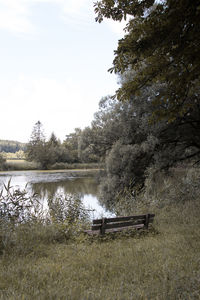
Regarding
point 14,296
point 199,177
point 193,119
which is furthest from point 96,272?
point 193,119

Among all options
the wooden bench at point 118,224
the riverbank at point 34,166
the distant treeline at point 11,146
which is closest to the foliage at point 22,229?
the wooden bench at point 118,224

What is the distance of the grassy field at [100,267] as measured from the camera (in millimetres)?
3080

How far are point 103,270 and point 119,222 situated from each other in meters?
2.92

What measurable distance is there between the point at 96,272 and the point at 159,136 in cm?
1052

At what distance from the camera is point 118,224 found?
6727 mm

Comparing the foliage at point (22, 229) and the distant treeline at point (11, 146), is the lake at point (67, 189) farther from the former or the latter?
the distant treeline at point (11, 146)

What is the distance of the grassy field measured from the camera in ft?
10.1

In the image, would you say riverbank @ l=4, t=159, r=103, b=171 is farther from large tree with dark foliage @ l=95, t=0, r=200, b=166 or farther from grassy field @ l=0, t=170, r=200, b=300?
grassy field @ l=0, t=170, r=200, b=300

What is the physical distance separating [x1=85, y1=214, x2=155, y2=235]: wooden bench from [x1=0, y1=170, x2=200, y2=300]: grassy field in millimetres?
236

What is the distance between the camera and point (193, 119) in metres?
13.9

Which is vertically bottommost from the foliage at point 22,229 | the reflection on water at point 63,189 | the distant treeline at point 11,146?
the reflection on water at point 63,189

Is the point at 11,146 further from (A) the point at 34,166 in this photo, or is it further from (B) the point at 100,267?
(B) the point at 100,267

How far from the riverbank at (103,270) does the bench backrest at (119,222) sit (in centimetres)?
37

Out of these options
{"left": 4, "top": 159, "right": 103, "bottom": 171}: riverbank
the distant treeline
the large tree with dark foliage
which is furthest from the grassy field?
the distant treeline
